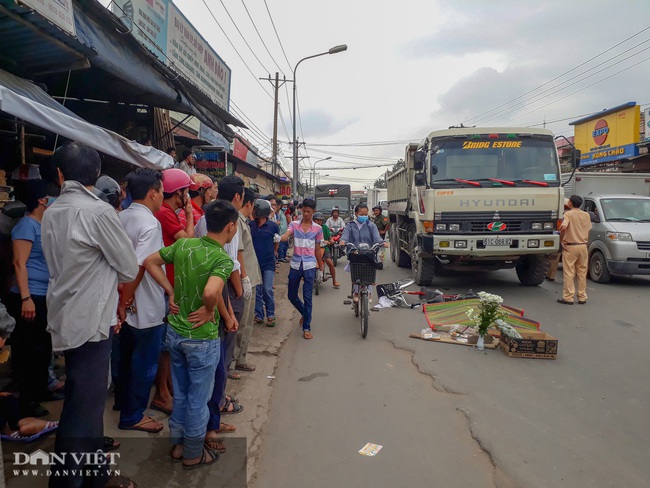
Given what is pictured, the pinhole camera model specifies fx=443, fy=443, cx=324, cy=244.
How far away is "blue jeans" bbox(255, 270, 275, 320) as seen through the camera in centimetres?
614

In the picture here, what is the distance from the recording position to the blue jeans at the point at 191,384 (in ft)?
8.64

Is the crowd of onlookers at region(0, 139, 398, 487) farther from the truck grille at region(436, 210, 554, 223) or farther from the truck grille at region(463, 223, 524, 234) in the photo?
the truck grille at region(463, 223, 524, 234)

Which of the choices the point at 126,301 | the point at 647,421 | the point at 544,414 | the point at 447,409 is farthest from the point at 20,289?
the point at 647,421

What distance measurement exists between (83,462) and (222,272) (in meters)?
1.20

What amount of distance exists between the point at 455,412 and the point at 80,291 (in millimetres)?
2967

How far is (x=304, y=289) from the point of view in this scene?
228 inches

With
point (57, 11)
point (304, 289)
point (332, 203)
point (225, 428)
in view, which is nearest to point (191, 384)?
point (225, 428)

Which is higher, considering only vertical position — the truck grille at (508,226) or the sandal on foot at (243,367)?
the truck grille at (508,226)

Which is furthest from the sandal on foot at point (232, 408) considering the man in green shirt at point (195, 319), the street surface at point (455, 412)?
the man in green shirt at point (195, 319)

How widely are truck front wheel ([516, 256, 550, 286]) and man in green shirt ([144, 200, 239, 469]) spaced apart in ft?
24.9

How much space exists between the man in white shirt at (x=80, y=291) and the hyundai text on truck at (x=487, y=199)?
6482mm

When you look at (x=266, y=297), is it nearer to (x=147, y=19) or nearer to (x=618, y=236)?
(x=147, y=19)

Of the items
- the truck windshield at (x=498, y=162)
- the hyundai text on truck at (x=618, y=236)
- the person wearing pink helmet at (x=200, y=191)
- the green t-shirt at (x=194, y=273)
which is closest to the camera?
the green t-shirt at (x=194, y=273)

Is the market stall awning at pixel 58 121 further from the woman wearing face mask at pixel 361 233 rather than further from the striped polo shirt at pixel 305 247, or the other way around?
the woman wearing face mask at pixel 361 233
